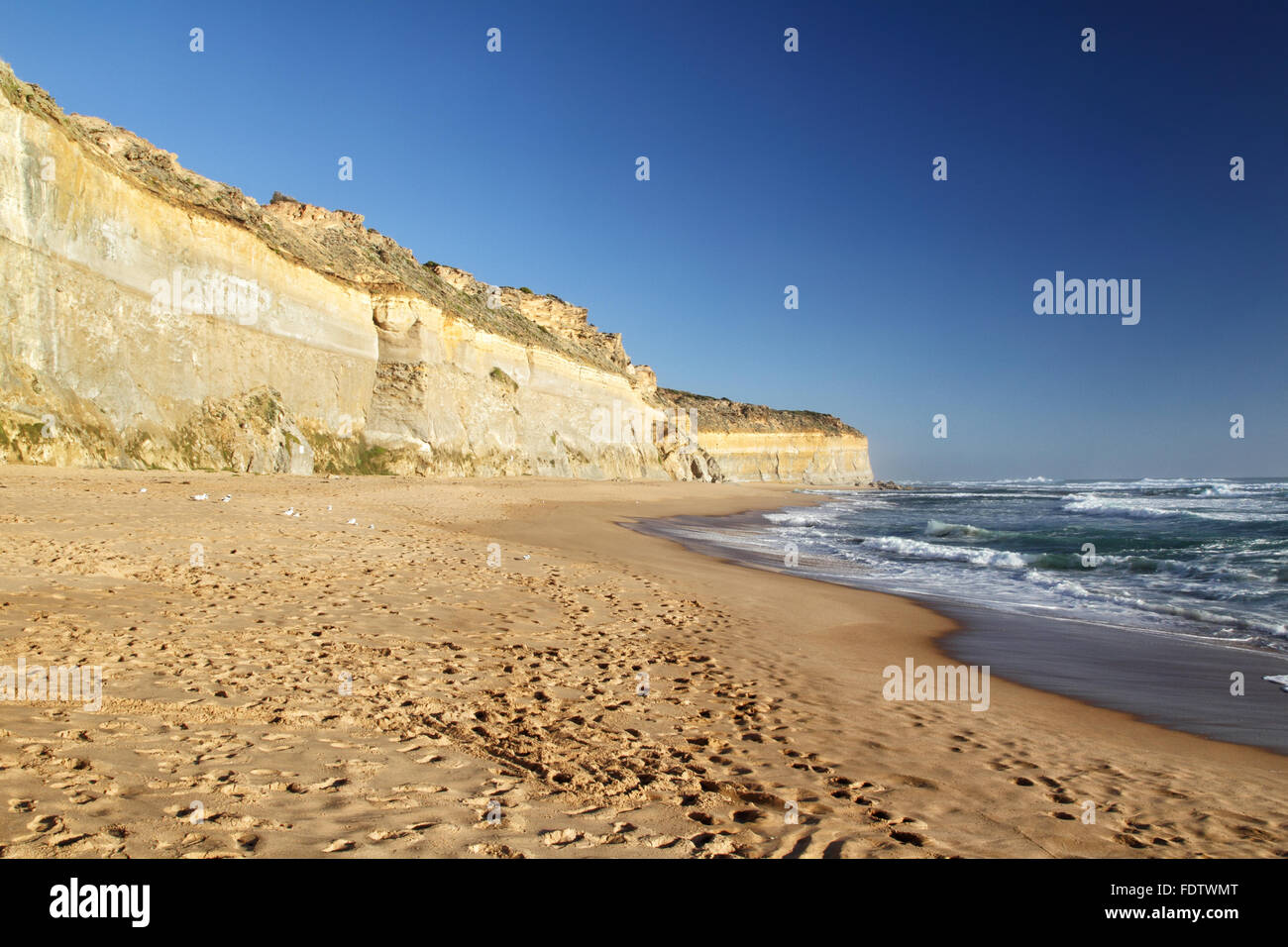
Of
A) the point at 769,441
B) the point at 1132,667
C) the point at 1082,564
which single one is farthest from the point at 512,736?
the point at 769,441

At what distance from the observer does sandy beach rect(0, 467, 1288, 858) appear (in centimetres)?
274

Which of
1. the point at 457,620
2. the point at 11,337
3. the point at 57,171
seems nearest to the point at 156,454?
the point at 11,337

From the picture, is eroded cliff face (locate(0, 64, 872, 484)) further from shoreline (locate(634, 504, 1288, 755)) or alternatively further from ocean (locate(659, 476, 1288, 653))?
shoreline (locate(634, 504, 1288, 755))

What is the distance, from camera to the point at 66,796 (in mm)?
2586

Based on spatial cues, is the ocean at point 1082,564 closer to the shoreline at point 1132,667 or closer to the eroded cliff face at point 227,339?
the shoreline at point 1132,667

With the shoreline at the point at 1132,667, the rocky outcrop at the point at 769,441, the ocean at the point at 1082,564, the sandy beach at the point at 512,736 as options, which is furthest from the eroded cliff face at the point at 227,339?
the rocky outcrop at the point at 769,441

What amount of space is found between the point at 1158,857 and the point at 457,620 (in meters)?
5.61

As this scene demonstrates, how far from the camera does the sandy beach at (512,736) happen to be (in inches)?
108

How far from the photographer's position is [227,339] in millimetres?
22000

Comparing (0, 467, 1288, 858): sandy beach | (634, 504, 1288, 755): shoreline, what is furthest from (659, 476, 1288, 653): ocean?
(0, 467, 1288, 858): sandy beach

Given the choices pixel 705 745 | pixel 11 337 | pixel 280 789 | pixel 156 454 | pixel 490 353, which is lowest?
pixel 705 745

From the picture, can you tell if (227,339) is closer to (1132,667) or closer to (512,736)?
(512,736)

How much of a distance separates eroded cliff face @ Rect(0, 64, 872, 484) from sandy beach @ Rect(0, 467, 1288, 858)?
11.2 m
